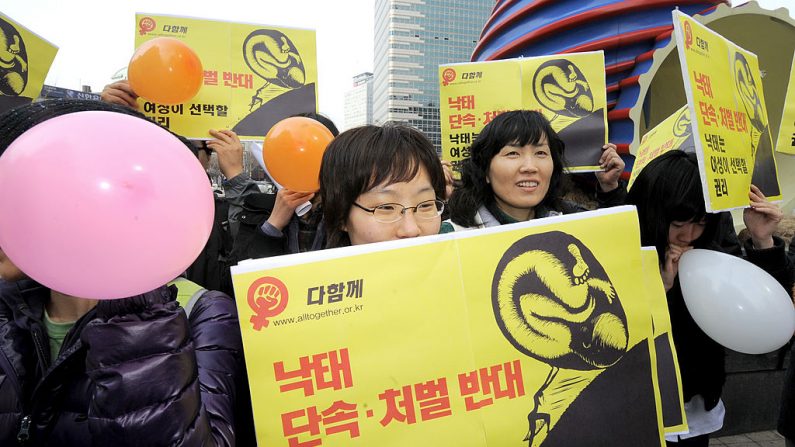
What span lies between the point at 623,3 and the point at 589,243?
174 inches

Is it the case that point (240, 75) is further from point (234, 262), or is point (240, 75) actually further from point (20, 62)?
point (20, 62)

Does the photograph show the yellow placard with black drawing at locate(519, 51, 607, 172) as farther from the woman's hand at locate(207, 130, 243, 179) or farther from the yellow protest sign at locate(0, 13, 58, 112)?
the yellow protest sign at locate(0, 13, 58, 112)

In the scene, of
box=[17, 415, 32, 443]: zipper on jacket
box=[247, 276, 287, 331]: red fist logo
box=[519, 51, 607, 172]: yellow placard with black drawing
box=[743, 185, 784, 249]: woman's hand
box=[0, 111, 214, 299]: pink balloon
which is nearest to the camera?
box=[0, 111, 214, 299]: pink balloon

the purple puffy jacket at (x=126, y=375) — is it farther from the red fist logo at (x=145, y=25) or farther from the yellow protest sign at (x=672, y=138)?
the yellow protest sign at (x=672, y=138)

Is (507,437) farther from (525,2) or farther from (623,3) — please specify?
(525,2)

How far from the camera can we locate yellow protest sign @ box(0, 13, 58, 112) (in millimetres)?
2779

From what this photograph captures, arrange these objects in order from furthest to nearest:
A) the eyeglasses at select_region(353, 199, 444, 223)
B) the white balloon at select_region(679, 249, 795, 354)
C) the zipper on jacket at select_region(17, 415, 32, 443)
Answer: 1. the white balloon at select_region(679, 249, 795, 354)
2. the eyeglasses at select_region(353, 199, 444, 223)
3. the zipper on jacket at select_region(17, 415, 32, 443)

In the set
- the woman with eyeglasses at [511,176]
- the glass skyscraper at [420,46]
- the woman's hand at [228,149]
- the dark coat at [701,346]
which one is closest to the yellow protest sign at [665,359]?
the dark coat at [701,346]

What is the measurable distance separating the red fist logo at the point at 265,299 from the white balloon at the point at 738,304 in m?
1.78

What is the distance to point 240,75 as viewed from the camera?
2953 millimetres

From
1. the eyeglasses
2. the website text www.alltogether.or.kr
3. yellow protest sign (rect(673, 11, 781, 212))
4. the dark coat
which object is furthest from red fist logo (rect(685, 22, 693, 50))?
the website text www.alltogether.or.kr

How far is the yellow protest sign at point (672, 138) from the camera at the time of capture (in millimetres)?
2676

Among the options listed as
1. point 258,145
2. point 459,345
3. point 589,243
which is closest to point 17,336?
point 459,345

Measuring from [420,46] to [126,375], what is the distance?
288 feet
